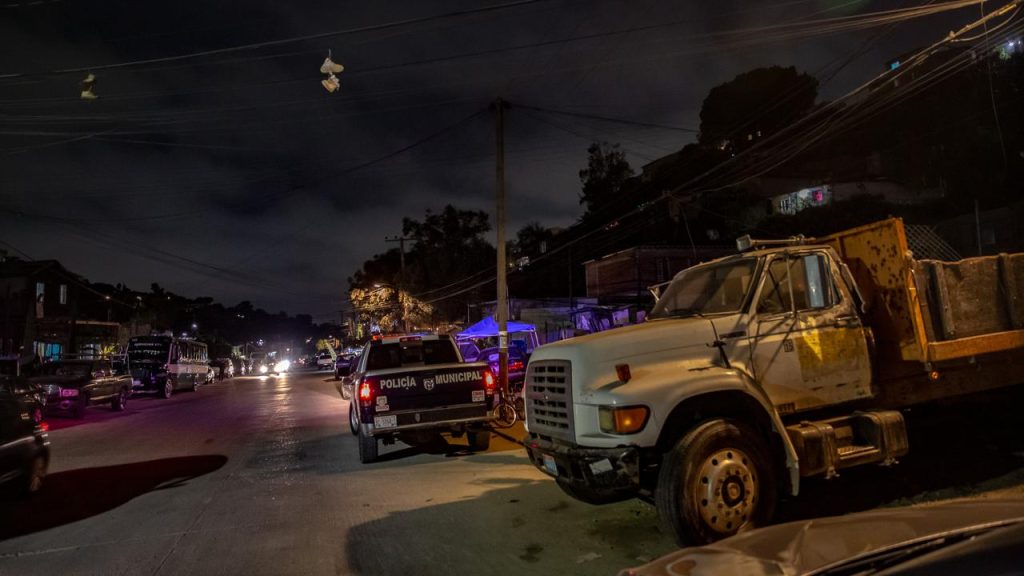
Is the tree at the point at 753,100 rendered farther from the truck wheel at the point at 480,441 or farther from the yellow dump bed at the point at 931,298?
the yellow dump bed at the point at 931,298

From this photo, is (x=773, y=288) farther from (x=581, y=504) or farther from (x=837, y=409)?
(x=581, y=504)

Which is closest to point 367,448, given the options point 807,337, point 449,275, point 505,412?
point 505,412

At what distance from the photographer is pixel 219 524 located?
6.19m

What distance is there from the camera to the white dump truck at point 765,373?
4621 mm

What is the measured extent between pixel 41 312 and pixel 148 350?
16789 mm

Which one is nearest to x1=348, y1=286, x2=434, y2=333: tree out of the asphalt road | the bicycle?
the bicycle

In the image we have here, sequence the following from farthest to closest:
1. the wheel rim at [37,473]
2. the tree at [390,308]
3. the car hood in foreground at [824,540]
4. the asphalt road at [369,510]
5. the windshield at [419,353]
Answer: the tree at [390,308] < the windshield at [419,353] < the wheel rim at [37,473] < the asphalt road at [369,510] < the car hood in foreground at [824,540]

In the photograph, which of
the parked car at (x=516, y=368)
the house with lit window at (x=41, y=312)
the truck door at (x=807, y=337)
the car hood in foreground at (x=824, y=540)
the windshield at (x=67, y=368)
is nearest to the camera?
the car hood in foreground at (x=824, y=540)

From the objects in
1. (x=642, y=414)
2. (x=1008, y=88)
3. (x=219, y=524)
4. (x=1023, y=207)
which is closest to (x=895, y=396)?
(x=642, y=414)

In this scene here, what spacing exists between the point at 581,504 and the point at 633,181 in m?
41.1

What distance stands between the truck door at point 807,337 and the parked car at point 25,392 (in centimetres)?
872

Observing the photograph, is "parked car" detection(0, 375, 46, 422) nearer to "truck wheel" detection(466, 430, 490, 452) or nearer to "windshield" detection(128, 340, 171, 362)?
"truck wheel" detection(466, 430, 490, 452)

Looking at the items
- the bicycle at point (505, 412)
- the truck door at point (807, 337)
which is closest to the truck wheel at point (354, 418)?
the bicycle at point (505, 412)

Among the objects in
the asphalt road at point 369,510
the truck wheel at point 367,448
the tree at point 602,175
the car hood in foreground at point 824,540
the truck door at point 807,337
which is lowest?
the asphalt road at point 369,510
